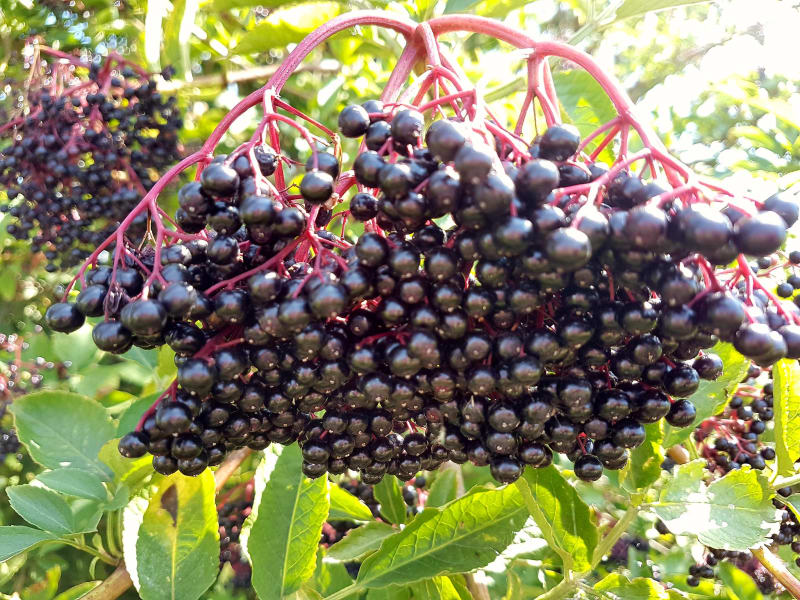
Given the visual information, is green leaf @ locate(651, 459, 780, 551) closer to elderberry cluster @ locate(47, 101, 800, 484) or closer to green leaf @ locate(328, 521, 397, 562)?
elderberry cluster @ locate(47, 101, 800, 484)

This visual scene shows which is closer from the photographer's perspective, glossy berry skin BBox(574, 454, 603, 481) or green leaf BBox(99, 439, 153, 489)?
glossy berry skin BBox(574, 454, 603, 481)

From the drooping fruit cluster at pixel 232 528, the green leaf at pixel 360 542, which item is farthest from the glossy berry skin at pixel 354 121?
the drooping fruit cluster at pixel 232 528

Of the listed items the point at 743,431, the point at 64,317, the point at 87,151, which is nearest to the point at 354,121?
the point at 64,317

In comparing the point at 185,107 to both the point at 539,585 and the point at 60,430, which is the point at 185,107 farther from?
the point at 539,585

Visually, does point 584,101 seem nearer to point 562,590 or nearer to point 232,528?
point 562,590

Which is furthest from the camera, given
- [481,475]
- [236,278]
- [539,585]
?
[481,475]

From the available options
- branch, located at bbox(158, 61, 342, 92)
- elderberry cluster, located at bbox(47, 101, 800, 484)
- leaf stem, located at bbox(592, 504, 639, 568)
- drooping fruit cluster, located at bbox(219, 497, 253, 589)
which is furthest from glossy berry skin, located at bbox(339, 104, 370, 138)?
branch, located at bbox(158, 61, 342, 92)

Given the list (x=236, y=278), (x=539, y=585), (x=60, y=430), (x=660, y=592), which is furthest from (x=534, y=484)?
(x=60, y=430)
